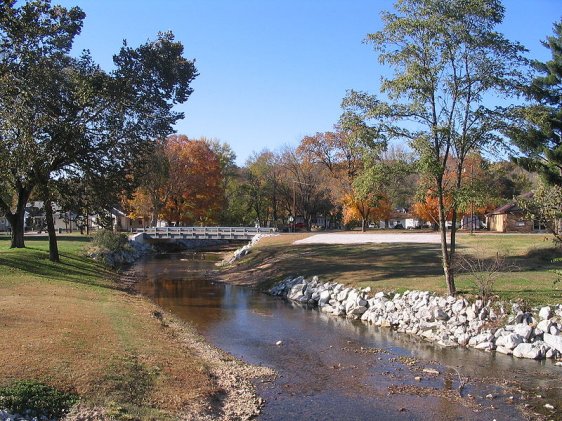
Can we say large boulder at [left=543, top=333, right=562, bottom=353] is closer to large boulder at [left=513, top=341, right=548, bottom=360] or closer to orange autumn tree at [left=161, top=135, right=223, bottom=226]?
large boulder at [left=513, top=341, right=548, bottom=360]

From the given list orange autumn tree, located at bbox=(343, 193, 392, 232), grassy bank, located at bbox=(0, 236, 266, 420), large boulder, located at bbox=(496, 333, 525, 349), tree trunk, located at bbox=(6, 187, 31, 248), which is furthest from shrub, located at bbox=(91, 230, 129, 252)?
large boulder, located at bbox=(496, 333, 525, 349)

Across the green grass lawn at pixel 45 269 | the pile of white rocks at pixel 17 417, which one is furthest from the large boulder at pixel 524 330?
the green grass lawn at pixel 45 269

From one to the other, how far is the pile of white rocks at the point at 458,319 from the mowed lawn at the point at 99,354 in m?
8.82

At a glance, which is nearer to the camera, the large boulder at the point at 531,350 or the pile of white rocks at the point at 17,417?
the pile of white rocks at the point at 17,417

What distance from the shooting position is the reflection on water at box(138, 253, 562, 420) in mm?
11227

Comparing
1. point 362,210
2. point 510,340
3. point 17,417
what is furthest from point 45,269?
point 362,210

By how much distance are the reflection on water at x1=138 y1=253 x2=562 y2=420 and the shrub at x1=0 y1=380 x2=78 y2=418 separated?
3.90m

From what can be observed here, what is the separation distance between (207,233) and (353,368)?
161ft

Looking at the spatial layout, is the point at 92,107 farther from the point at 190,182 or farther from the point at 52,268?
the point at 190,182

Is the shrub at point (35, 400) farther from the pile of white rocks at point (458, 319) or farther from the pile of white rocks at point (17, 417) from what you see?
the pile of white rocks at point (458, 319)

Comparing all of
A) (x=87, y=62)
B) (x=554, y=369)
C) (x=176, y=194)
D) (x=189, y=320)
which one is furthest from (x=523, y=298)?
(x=176, y=194)

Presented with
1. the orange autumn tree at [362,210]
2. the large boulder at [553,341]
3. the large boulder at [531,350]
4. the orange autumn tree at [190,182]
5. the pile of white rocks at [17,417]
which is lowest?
the large boulder at [531,350]

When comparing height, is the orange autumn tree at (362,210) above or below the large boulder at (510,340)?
above

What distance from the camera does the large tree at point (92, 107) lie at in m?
27.2
